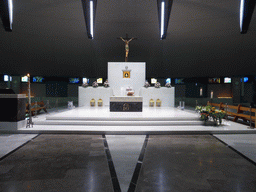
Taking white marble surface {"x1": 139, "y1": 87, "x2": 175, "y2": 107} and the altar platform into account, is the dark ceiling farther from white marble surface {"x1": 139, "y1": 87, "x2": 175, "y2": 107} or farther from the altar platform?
the altar platform

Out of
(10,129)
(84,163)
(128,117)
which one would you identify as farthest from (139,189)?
(10,129)

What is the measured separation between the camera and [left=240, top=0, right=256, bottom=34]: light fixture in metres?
8.36

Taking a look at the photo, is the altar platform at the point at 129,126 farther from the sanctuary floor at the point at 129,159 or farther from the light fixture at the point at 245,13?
the light fixture at the point at 245,13

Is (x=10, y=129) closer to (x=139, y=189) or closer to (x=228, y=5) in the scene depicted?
(x=139, y=189)

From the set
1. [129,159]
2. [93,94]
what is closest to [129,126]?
[129,159]

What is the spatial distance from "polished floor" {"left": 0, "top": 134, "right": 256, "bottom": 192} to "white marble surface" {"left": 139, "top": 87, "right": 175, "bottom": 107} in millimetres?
6060

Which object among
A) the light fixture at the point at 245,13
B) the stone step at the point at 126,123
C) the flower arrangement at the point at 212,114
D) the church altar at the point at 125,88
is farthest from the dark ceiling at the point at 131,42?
the stone step at the point at 126,123

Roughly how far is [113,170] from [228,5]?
934 centimetres

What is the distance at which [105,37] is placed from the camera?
11477 mm

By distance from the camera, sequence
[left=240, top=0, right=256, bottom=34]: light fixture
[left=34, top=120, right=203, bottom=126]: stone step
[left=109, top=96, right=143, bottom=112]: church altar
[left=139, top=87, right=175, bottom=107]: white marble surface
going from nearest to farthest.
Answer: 1. [left=34, top=120, right=203, bottom=126]: stone step
2. [left=109, top=96, right=143, bottom=112]: church altar
3. [left=240, top=0, right=256, bottom=34]: light fixture
4. [left=139, top=87, right=175, bottom=107]: white marble surface

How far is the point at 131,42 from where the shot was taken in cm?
1213

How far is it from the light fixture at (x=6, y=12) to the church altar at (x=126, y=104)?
682 cm

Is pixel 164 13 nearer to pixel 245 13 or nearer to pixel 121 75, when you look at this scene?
pixel 245 13

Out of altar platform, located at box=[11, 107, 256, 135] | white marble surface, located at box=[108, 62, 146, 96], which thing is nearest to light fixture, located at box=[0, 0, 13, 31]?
white marble surface, located at box=[108, 62, 146, 96]
